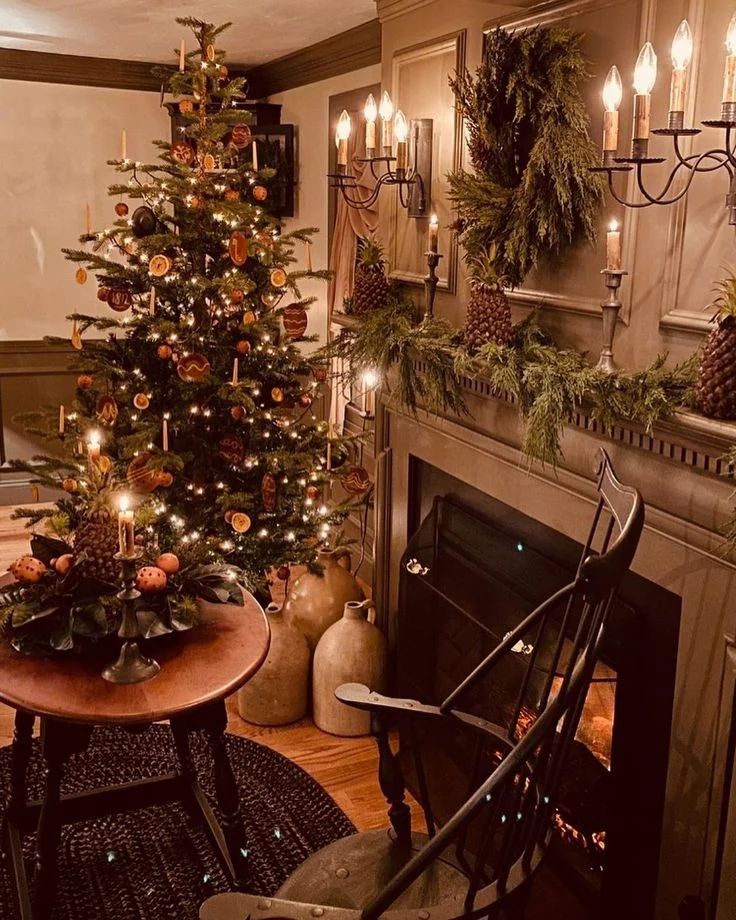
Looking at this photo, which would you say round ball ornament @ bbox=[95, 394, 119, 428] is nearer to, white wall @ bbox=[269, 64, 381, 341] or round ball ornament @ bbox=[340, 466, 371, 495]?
round ball ornament @ bbox=[340, 466, 371, 495]

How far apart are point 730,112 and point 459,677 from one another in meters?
1.72

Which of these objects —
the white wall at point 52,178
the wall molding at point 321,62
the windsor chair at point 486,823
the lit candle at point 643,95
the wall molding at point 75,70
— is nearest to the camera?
the windsor chair at point 486,823

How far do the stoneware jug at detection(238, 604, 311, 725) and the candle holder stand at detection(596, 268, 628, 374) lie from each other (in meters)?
1.61

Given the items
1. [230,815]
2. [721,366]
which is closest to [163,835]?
[230,815]


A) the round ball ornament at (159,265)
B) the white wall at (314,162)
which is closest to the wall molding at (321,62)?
the white wall at (314,162)

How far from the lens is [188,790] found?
2.40m

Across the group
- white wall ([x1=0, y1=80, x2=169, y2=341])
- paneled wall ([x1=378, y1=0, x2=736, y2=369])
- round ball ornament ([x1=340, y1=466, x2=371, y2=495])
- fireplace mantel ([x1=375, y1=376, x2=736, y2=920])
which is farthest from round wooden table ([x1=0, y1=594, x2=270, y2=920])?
white wall ([x1=0, y1=80, x2=169, y2=341])

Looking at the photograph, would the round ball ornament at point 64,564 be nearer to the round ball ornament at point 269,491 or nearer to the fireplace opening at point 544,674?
the fireplace opening at point 544,674

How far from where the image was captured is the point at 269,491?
324 centimetres

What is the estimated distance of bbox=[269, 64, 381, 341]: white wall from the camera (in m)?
4.46

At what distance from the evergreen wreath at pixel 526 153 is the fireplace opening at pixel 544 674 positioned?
703 mm

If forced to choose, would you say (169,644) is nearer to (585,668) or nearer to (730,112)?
(585,668)

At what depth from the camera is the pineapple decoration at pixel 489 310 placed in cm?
220

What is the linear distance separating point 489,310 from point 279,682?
1.53 meters
